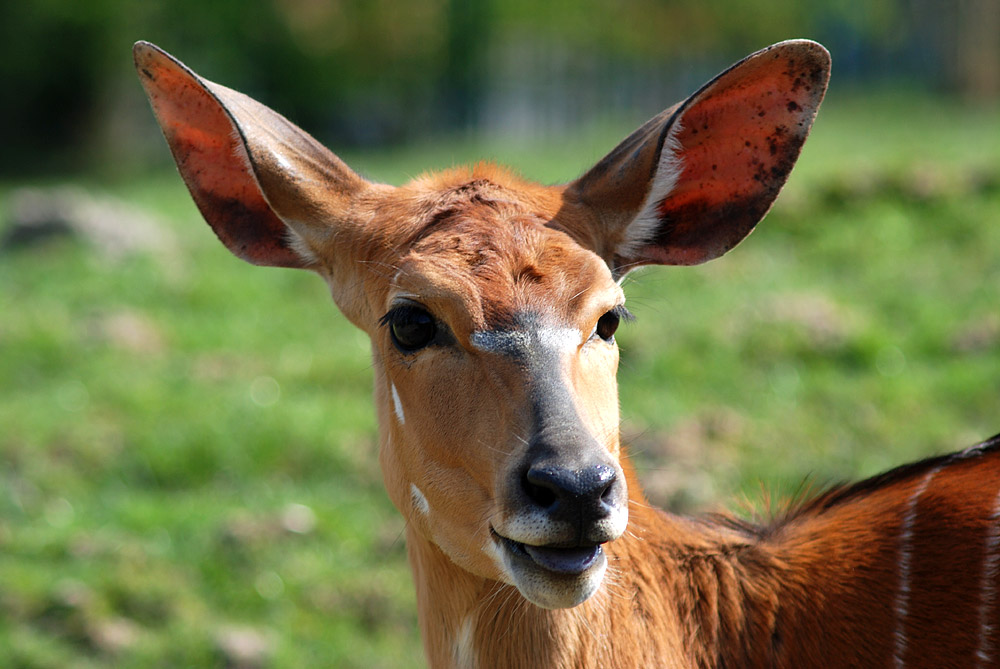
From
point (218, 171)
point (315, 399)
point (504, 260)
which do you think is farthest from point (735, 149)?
point (315, 399)

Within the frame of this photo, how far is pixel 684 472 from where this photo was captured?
5.96m

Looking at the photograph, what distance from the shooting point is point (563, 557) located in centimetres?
261

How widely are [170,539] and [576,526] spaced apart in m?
4.03

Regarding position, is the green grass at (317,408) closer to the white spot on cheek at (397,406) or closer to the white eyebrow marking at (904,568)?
the white eyebrow marking at (904,568)

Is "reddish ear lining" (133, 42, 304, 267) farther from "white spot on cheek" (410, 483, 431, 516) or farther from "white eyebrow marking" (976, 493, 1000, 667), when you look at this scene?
"white eyebrow marking" (976, 493, 1000, 667)

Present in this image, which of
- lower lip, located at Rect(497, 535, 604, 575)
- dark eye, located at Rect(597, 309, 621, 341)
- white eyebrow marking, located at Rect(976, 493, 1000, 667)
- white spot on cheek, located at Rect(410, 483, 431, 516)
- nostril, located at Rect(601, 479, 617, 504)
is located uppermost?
dark eye, located at Rect(597, 309, 621, 341)

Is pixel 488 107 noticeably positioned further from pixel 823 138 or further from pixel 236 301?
pixel 236 301

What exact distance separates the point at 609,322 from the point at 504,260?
1.11 ft

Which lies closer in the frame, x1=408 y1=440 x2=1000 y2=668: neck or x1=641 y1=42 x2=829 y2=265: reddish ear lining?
x1=408 y1=440 x2=1000 y2=668: neck

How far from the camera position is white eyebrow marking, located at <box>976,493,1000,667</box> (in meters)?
2.85

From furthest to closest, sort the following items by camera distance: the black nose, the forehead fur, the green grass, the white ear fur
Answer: the green grass → the white ear fur → the forehead fur → the black nose

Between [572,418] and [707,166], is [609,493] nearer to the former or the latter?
[572,418]

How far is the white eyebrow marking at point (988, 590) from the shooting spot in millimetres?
2848

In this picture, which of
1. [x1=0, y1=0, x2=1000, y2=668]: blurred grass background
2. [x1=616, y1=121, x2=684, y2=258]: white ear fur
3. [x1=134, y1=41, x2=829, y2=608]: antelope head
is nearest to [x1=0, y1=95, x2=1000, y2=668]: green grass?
[x1=0, y1=0, x2=1000, y2=668]: blurred grass background
